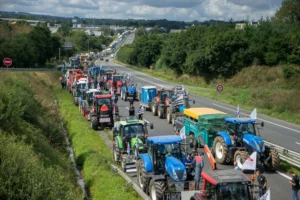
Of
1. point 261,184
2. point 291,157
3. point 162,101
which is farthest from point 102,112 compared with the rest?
point 261,184

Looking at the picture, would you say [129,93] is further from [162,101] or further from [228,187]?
[228,187]

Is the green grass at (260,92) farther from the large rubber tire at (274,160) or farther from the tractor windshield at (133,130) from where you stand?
the tractor windshield at (133,130)

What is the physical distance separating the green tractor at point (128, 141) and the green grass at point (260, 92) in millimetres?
17274

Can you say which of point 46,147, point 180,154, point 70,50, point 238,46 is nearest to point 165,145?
point 180,154

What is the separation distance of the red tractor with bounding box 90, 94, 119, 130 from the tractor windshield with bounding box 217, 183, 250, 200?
17.7m

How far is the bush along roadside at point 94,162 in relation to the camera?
648 inches

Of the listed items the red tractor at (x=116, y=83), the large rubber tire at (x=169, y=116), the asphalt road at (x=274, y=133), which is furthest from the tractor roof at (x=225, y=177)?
the red tractor at (x=116, y=83)

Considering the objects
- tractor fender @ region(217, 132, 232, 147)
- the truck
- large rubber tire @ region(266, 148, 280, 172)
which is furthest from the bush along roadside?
large rubber tire @ region(266, 148, 280, 172)

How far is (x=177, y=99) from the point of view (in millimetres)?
30797

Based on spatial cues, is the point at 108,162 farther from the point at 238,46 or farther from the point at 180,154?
the point at 238,46

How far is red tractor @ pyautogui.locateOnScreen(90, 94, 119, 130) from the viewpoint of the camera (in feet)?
94.1

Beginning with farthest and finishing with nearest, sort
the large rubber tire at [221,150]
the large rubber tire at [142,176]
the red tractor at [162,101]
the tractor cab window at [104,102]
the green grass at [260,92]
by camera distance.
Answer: the green grass at [260,92]
the red tractor at [162,101]
the tractor cab window at [104,102]
the large rubber tire at [221,150]
the large rubber tire at [142,176]

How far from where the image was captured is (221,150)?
19625mm

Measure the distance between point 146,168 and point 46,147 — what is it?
24.8 feet
